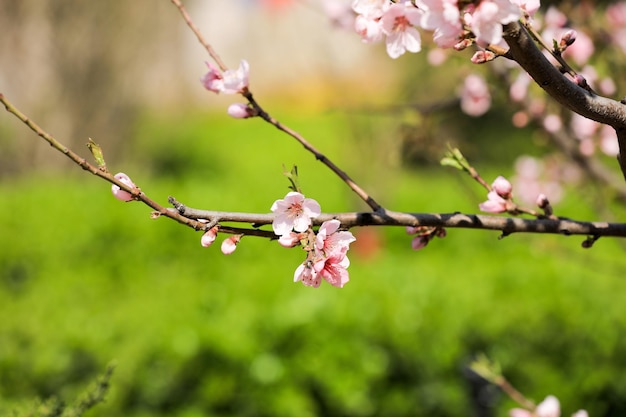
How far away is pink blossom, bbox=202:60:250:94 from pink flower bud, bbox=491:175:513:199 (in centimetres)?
45

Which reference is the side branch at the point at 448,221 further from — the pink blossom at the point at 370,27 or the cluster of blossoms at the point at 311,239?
the pink blossom at the point at 370,27

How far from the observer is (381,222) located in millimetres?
1150

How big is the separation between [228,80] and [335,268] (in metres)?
0.36

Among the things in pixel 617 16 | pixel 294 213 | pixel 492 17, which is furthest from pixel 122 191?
pixel 617 16

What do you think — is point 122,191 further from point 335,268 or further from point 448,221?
point 448,221

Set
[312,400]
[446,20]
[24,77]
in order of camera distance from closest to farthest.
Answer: [446,20] < [312,400] < [24,77]

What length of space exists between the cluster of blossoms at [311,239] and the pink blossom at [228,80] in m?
0.24

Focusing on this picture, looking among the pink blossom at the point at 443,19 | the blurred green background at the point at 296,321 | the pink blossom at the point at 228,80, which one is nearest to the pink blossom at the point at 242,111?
the pink blossom at the point at 228,80

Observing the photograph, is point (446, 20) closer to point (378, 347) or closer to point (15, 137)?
point (378, 347)

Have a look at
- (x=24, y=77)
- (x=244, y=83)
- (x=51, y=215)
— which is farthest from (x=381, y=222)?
(x=24, y=77)

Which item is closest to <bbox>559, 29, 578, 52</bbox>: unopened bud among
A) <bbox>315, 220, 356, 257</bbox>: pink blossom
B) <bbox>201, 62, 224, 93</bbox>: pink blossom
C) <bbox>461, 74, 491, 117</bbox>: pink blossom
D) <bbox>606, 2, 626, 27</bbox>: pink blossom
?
<bbox>315, 220, 356, 257</bbox>: pink blossom

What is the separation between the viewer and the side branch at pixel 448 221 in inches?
43.1

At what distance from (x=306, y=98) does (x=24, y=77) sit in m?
17.1

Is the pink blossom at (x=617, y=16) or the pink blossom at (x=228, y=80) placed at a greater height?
the pink blossom at (x=617, y=16)
